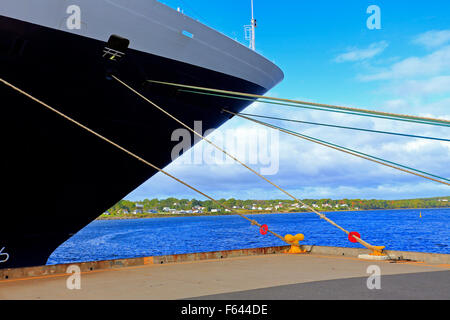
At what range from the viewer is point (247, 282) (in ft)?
22.9

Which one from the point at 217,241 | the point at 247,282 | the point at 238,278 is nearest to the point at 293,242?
the point at 238,278

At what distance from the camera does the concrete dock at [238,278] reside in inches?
230

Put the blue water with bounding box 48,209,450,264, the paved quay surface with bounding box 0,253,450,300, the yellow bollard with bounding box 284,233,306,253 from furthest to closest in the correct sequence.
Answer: the blue water with bounding box 48,209,450,264 < the yellow bollard with bounding box 284,233,306,253 < the paved quay surface with bounding box 0,253,450,300

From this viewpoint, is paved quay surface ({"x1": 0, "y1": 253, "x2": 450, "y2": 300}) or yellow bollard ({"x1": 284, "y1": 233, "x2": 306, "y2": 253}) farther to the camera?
yellow bollard ({"x1": 284, "y1": 233, "x2": 306, "y2": 253})

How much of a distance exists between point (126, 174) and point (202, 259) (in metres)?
3.20

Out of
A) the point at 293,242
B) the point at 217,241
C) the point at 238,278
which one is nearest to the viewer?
the point at 238,278

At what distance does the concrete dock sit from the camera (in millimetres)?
5852

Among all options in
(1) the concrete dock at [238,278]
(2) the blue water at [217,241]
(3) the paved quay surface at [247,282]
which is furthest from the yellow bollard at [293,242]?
(2) the blue water at [217,241]

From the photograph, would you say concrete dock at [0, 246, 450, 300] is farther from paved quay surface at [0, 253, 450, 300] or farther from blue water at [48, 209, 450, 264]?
blue water at [48, 209, 450, 264]

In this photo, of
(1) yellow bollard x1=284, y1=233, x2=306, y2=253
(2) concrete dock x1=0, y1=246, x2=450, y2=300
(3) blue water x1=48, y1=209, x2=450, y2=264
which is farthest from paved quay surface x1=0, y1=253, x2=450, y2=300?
(3) blue water x1=48, y1=209, x2=450, y2=264

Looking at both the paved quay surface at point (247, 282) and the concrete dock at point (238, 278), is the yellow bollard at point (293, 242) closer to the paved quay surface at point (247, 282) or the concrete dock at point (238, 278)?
the concrete dock at point (238, 278)

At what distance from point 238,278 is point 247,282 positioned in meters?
0.50

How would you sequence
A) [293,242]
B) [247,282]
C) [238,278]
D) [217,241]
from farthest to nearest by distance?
[217,241], [293,242], [238,278], [247,282]

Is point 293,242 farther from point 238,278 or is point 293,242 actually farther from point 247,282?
point 247,282
